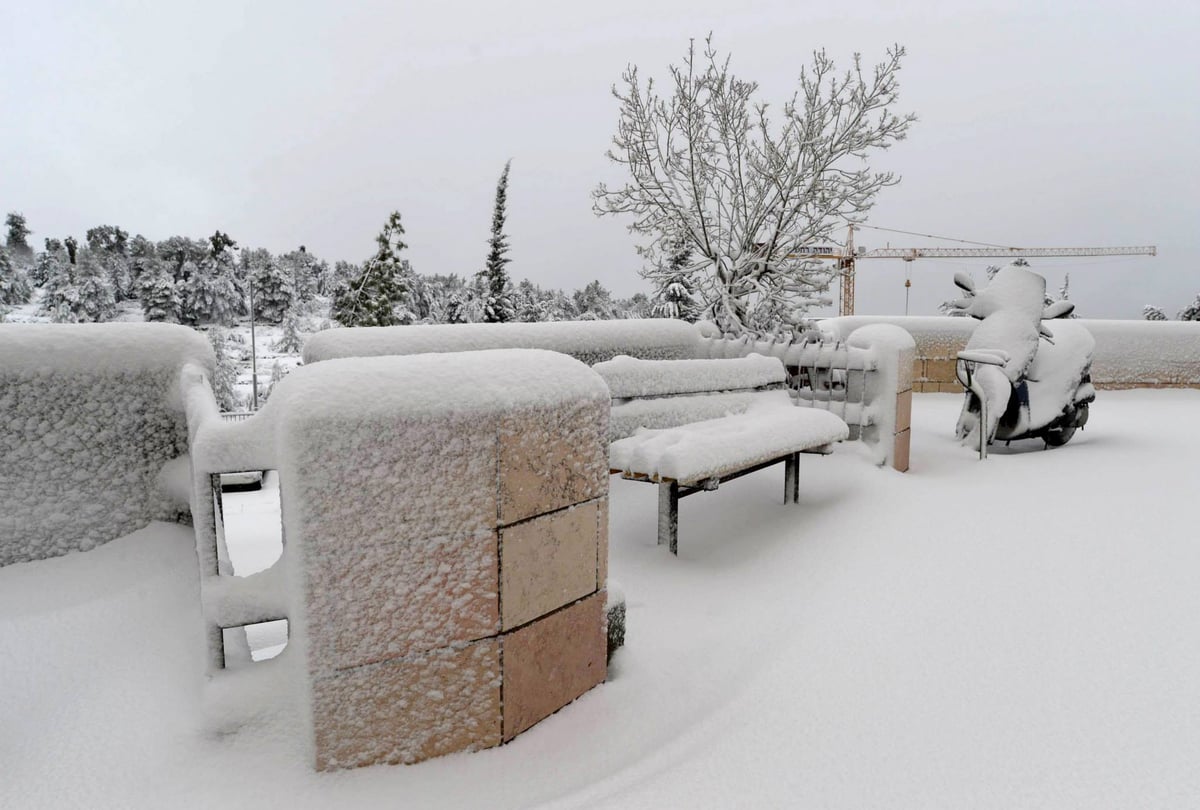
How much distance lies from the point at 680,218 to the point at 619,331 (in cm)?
556

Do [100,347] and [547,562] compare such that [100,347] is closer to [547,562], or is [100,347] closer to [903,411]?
[547,562]

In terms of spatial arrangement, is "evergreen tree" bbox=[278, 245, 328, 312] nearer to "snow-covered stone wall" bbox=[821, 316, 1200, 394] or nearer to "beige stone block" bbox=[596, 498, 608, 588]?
"snow-covered stone wall" bbox=[821, 316, 1200, 394]

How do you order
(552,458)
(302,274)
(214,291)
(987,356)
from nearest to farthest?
(552,458) → (987,356) → (214,291) → (302,274)

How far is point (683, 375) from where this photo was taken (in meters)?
4.71

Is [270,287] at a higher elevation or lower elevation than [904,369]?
higher

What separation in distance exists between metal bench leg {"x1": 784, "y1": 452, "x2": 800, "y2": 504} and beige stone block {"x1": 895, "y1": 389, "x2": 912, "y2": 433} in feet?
5.65

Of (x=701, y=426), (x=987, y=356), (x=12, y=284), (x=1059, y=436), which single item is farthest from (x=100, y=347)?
(x=12, y=284)

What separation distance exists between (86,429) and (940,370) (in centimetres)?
1292

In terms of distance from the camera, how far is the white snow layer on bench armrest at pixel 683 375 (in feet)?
14.3

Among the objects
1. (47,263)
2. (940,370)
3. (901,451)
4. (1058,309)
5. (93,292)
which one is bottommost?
(901,451)

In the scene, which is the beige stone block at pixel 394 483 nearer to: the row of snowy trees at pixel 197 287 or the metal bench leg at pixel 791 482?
the metal bench leg at pixel 791 482

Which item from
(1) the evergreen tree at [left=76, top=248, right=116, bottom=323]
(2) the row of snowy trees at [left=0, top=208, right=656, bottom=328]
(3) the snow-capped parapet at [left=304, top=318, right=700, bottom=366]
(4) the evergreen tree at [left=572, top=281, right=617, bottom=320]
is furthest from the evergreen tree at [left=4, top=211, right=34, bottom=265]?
(3) the snow-capped parapet at [left=304, top=318, right=700, bottom=366]

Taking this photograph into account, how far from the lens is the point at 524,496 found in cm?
210

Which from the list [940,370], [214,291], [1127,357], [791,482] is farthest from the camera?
[214,291]
